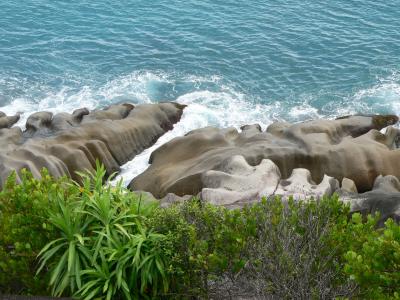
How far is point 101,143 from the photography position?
3111 cm

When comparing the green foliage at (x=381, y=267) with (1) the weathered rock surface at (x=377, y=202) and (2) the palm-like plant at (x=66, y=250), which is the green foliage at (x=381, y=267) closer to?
(2) the palm-like plant at (x=66, y=250)

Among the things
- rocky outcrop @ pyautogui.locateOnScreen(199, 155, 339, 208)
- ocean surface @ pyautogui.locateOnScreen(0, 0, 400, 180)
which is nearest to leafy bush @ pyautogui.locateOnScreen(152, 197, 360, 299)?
rocky outcrop @ pyautogui.locateOnScreen(199, 155, 339, 208)

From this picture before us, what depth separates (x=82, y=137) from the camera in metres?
31.5

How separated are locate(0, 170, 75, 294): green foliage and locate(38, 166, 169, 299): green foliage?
1.01 feet

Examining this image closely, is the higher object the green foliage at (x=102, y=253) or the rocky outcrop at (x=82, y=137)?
the green foliage at (x=102, y=253)

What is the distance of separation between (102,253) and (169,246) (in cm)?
180

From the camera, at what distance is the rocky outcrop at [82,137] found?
92.3ft

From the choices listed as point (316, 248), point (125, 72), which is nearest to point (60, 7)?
point (125, 72)

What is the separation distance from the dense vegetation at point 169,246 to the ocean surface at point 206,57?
1503 cm

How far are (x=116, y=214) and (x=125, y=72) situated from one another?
27.2m

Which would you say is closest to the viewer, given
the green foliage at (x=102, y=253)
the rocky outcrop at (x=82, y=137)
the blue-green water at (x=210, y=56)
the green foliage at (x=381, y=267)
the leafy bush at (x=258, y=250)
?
the green foliage at (x=381, y=267)

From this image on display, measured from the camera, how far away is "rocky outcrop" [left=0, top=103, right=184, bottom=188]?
28141 millimetres

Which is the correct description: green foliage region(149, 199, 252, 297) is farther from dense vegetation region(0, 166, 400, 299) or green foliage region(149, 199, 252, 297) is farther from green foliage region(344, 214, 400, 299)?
green foliage region(344, 214, 400, 299)

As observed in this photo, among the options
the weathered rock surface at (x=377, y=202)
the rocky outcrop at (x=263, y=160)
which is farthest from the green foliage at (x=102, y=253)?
the weathered rock surface at (x=377, y=202)
